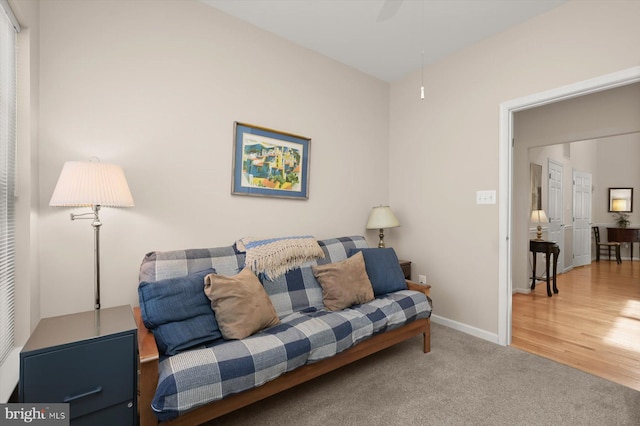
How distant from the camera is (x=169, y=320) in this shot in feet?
5.50

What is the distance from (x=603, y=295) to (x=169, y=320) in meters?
5.55

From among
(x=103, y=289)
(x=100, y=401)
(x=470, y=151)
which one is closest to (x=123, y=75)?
(x=103, y=289)

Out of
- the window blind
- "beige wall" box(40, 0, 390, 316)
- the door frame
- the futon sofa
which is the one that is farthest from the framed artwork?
the door frame

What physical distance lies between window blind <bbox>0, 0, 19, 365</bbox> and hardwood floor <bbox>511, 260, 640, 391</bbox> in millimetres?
3634

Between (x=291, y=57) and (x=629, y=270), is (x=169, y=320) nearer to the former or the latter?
(x=291, y=57)

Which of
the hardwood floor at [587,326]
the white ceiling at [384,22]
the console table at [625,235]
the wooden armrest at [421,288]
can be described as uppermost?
the white ceiling at [384,22]

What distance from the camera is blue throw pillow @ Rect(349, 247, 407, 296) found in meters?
2.62

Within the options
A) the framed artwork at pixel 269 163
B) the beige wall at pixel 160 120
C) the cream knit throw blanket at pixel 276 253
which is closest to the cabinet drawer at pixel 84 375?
the beige wall at pixel 160 120

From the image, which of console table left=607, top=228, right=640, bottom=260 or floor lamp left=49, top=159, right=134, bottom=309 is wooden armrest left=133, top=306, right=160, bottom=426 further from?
console table left=607, top=228, right=640, bottom=260

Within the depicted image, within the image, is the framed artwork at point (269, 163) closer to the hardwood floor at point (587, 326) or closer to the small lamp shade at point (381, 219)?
the small lamp shade at point (381, 219)

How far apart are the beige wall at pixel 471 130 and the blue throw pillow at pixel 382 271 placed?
0.81 meters

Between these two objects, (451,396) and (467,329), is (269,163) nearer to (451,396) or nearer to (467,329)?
(451,396)

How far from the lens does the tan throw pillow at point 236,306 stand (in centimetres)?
178

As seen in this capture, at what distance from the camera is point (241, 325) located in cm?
178
